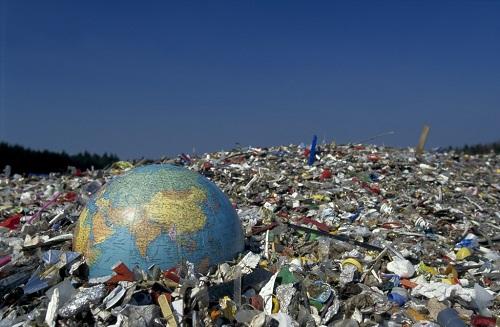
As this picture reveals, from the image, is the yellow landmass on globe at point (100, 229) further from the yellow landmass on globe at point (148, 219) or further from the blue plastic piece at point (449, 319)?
the blue plastic piece at point (449, 319)

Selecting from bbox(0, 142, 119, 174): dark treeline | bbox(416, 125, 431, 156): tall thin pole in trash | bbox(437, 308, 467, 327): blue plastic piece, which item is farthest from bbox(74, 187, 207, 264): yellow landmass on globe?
bbox(0, 142, 119, 174): dark treeline

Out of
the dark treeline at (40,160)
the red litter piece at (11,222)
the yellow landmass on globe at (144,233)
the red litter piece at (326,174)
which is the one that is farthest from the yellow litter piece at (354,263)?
the dark treeline at (40,160)

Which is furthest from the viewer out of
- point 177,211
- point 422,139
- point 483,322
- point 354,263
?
point 422,139

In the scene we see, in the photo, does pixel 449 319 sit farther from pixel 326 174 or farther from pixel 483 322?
pixel 326 174

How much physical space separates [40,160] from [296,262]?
1747 cm

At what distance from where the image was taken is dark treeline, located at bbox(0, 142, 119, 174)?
61.6ft

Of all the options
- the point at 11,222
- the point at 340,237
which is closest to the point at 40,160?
the point at 11,222

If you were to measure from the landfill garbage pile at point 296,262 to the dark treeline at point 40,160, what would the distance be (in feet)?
29.6

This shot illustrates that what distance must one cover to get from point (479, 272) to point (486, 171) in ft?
30.0

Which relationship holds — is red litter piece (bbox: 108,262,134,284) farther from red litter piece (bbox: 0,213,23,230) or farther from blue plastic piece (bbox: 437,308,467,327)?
red litter piece (bbox: 0,213,23,230)

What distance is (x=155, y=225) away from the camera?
4.06 metres

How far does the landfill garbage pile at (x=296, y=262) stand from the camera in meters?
3.80

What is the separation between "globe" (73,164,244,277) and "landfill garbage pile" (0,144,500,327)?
12cm

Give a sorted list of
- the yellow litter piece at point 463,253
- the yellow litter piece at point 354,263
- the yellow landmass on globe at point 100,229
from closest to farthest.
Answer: the yellow landmass on globe at point 100,229 < the yellow litter piece at point 354,263 < the yellow litter piece at point 463,253
